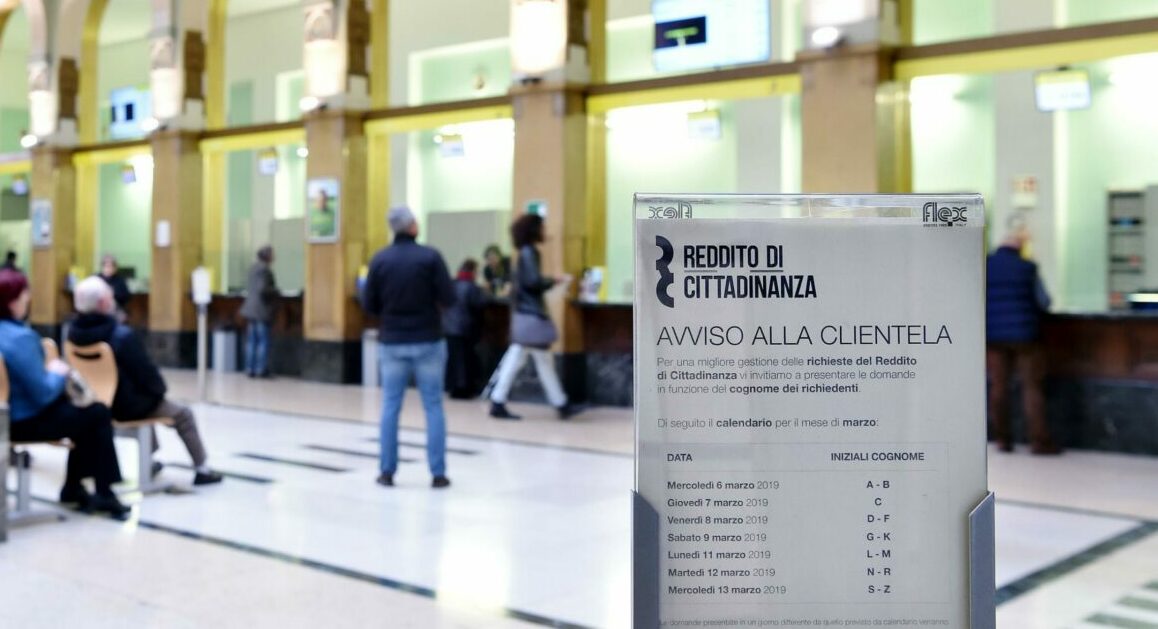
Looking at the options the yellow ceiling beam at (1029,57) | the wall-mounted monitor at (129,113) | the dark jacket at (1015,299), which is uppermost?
the wall-mounted monitor at (129,113)

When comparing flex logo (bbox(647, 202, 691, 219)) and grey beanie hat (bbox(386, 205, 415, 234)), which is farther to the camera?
grey beanie hat (bbox(386, 205, 415, 234))

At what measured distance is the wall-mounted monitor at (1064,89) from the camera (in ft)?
29.3

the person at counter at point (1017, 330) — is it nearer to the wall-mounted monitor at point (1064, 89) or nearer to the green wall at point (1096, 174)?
the wall-mounted monitor at point (1064, 89)

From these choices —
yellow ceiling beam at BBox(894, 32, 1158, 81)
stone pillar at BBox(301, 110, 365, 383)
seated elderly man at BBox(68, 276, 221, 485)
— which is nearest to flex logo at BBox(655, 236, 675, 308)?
seated elderly man at BBox(68, 276, 221, 485)

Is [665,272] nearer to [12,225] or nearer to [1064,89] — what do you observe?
[1064,89]

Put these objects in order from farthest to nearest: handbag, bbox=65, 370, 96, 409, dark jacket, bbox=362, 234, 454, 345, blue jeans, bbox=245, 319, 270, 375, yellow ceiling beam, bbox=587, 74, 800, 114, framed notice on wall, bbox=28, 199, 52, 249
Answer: framed notice on wall, bbox=28, 199, 52, 249, blue jeans, bbox=245, 319, 270, 375, yellow ceiling beam, bbox=587, 74, 800, 114, dark jacket, bbox=362, 234, 454, 345, handbag, bbox=65, 370, 96, 409

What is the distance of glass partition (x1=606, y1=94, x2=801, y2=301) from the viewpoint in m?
11.1

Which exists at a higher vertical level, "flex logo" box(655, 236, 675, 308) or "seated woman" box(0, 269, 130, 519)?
"flex logo" box(655, 236, 675, 308)

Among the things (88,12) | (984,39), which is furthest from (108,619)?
(88,12)

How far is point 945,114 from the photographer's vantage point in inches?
418

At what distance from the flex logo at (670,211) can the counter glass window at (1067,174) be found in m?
8.73

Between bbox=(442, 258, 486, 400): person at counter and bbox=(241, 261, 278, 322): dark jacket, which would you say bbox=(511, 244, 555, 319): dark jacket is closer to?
bbox=(442, 258, 486, 400): person at counter

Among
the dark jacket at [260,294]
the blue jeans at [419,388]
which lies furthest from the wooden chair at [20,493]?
the dark jacket at [260,294]

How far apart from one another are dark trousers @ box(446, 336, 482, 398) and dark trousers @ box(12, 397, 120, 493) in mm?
5695
